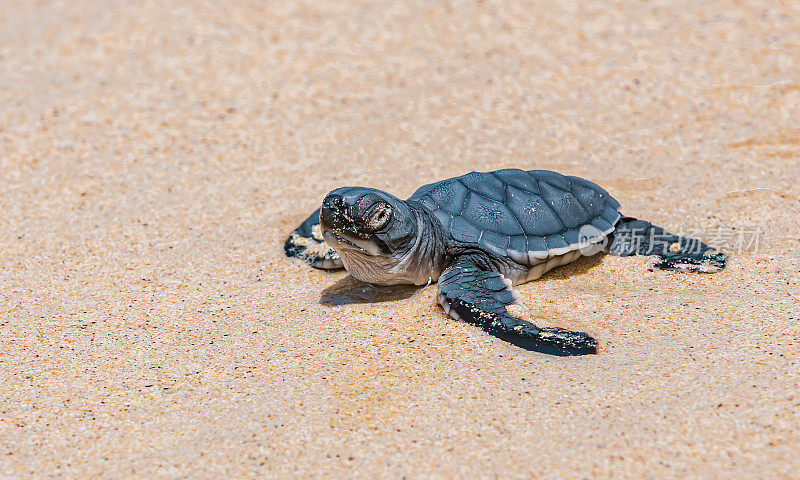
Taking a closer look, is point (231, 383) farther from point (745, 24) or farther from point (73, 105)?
point (745, 24)

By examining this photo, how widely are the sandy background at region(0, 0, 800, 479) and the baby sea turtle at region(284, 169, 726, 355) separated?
11 centimetres

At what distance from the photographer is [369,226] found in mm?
3812

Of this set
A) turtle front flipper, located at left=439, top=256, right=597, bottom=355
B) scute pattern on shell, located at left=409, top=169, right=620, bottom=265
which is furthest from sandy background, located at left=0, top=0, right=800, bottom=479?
scute pattern on shell, located at left=409, top=169, right=620, bottom=265

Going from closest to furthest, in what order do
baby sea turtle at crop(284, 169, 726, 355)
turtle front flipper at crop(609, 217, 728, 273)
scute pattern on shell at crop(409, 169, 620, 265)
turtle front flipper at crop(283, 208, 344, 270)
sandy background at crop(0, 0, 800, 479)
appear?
sandy background at crop(0, 0, 800, 479)
baby sea turtle at crop(284, 169, 726, 355)
scute pattern on shell at crop(409, 169, 620, 265)
turtle front flipper at crop(609, 217, 728, 273)
turtle front flipper at crop(283, 208, 344, 270)

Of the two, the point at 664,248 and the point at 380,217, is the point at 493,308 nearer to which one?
the point at 380,217

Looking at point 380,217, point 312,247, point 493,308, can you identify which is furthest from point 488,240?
point 312,247

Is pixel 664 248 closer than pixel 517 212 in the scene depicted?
No

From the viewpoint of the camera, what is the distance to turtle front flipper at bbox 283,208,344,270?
173 inches

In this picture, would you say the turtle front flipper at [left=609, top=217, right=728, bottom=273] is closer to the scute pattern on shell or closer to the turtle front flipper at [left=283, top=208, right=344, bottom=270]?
the scute pattern on shell

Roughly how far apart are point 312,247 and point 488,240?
1118 millimetres

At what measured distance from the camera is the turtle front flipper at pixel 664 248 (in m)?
4.26

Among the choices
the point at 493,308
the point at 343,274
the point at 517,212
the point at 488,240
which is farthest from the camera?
the point at 343,274

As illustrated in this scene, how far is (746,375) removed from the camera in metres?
3.14

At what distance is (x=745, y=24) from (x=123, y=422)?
23.3ft
